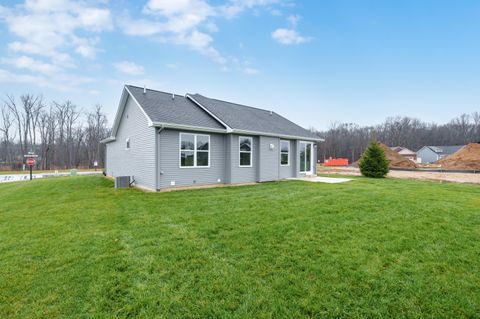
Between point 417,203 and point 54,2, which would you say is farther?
point 54,2

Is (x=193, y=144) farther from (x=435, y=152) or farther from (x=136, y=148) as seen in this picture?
(x=435, y=152)

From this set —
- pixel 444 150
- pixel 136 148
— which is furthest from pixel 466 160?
pixel 136 148

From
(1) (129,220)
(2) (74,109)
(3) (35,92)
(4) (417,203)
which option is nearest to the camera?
(1) (129,220)

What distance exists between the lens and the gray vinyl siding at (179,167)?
9094mm

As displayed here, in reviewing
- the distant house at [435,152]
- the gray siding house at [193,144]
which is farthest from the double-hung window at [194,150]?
the distant house at [435,152]

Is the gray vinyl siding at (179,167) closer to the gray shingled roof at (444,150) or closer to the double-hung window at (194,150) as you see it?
the double-hung window at (194,150)

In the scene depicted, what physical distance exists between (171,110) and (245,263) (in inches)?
341

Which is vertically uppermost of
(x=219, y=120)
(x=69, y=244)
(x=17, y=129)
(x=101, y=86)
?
(x=101, y=86)

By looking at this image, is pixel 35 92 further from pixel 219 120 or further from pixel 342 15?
pixel 342 15

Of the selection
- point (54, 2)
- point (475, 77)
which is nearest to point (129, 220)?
point (54, 2)

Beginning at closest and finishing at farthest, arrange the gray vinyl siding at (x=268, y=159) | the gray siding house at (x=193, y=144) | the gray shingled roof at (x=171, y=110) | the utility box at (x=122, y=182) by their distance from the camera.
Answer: the gray siding house at (x=193, y=144), the gray shingled roof at (x=171, y=110), the utility box at (x=122, y=182), the gray vinyl siding at (x=268, y=159)

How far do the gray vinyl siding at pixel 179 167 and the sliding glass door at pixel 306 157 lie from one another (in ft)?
18.4

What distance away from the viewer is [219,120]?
1100 cm

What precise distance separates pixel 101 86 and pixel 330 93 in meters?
21.1
